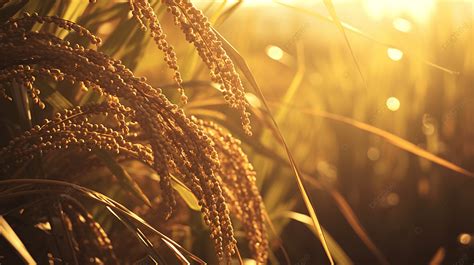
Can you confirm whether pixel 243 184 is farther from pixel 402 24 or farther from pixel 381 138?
pixel 402 24

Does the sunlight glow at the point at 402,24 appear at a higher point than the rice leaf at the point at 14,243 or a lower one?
higher

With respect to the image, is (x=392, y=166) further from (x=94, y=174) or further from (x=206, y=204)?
(x=206, y=204)

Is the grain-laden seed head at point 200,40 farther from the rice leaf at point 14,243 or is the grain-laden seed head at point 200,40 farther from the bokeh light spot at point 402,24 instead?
the bokeh light spot at point 402,24

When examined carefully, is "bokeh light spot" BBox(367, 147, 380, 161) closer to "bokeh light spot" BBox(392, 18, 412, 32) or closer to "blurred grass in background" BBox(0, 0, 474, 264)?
"blurred grass in background" BBox(0, 0, 474, 264)

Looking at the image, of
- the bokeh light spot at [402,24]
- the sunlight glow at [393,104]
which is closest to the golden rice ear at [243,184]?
the sunlight glow at [393,104]

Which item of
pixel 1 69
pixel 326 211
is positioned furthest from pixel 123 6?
pixel 326 211

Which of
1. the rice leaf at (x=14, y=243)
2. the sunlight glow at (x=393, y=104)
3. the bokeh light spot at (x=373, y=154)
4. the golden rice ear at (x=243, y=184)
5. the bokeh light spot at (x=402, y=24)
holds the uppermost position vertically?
the bokeh light spot at (x=402, y=24)

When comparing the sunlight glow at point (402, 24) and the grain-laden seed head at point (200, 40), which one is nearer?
the grain-laden seed head at point (200, 40)

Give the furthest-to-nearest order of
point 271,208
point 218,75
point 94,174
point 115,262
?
point 271,208 → point 94,174 → point 115,262 → point 218,75

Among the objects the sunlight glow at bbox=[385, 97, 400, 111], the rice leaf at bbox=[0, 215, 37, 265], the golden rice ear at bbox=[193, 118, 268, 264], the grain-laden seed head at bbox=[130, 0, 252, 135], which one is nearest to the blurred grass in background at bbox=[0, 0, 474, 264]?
the sunlight glow at bbox=[385, 97, 400, 111]
